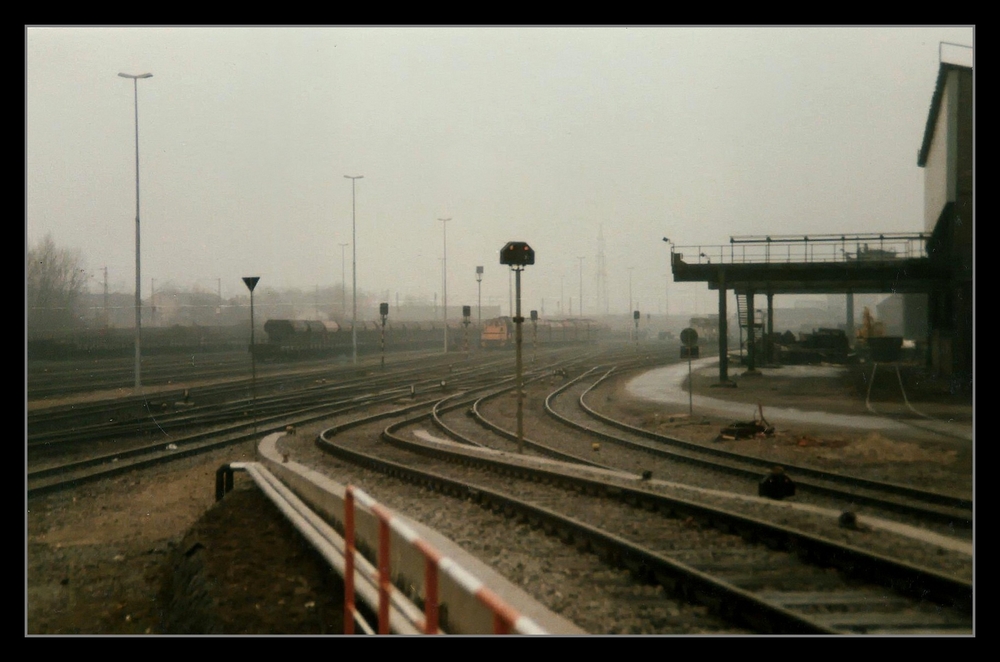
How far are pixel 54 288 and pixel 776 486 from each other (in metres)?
32.4

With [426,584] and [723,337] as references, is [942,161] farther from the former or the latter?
[426,584]

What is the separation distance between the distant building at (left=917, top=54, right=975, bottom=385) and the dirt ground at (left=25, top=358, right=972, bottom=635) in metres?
6.88

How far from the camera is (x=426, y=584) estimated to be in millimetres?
3775

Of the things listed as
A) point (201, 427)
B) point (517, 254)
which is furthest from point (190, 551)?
point (201, 427)

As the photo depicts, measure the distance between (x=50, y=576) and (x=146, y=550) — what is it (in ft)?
3.58

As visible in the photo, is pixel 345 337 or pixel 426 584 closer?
pixel 426 584

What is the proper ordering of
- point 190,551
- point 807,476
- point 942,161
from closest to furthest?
1. point 190,551
2. point 807,476
3. point 942,161

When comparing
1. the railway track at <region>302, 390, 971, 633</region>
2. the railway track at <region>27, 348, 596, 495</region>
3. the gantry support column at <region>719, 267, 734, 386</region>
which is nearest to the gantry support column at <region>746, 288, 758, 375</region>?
the gantry support column at <region>719, 267, 734, 386</region>

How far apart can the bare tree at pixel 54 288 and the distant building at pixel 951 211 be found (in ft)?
86.3

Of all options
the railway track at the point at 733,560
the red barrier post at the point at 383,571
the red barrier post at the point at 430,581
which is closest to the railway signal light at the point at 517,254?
the railway track at the point at 733,560

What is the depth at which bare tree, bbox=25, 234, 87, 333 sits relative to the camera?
26.3 meters

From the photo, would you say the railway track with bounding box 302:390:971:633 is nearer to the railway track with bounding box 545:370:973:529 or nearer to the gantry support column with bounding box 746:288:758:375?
the railway track with bounding box 545:370:973:529

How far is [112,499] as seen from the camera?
11.0 meters
